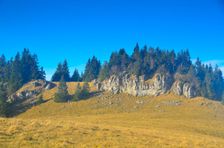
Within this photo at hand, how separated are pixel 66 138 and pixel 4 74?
16839 cm

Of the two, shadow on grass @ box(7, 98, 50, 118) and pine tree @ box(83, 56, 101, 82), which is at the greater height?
pine tree @ box(83, 56, 101, 82)

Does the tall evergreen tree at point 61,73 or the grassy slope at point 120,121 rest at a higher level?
the tall evergreen tree at point 61,73

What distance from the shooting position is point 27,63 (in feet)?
612

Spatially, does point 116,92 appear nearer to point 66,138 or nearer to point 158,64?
point 158,64

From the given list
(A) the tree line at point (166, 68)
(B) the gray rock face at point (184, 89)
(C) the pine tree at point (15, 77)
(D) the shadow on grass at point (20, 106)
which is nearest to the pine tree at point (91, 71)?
(A) the tree line at point (166, 68)

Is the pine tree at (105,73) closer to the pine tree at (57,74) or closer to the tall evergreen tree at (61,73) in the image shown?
the tall evergreen tree at (61,73)

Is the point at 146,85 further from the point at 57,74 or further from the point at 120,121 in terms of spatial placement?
the point at 120,121

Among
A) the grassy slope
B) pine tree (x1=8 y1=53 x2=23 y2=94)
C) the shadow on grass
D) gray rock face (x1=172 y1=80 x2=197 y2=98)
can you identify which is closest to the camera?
the grassy slope

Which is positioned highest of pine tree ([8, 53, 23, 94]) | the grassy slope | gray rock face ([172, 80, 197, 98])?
pine tree ([8, 53, 23, 94])

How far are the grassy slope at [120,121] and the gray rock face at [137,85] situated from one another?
5.96 m

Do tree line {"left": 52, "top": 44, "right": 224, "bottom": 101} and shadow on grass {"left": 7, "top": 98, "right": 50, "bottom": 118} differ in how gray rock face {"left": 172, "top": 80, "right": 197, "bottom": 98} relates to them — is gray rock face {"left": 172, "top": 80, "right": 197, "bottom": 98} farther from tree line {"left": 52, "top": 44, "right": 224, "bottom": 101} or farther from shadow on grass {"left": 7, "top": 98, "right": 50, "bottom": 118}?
shadow on grass {"left": 7, "top": 98, "right": 50, "bottom": 118}

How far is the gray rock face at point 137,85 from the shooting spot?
14810 centimetres

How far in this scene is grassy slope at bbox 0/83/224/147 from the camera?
3045 centimetres

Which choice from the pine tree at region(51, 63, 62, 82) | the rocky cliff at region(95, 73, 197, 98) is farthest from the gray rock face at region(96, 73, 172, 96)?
the pine tree at region(51, 63, 62, 82)
